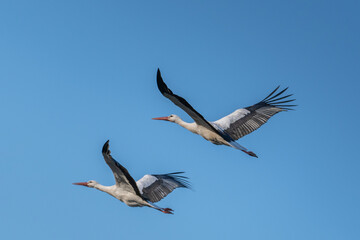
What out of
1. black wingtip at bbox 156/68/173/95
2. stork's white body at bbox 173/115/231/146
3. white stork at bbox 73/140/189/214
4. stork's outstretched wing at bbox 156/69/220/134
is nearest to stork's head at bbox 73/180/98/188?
white stork at bbox 73/140/189/214

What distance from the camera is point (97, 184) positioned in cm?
1580

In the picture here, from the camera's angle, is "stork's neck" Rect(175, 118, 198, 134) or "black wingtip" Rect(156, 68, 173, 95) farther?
"stork's neck" Rect(175, 118, 198, 134)

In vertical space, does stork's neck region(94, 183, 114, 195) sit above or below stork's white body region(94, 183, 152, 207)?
above

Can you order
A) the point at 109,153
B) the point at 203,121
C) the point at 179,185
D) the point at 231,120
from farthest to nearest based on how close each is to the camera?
the point at 179,185 → the point at 231,120 → the point at 203,121 → the point at 109,153

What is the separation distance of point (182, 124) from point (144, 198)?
226 centimetres

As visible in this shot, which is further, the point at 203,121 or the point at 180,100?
the point at 203,121

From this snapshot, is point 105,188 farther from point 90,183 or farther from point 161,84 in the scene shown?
point 161,84

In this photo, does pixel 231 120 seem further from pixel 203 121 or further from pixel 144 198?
pixel 144 198

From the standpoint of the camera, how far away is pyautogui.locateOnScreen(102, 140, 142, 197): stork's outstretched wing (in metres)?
12.4

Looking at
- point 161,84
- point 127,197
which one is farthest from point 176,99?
point 127,197

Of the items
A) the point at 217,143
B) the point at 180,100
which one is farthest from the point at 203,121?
the point at 180,100

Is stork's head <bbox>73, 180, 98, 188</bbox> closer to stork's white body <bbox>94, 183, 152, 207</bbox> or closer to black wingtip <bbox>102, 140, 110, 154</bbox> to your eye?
stork's white body <bbox>94, 183, 152, 207</bbox>

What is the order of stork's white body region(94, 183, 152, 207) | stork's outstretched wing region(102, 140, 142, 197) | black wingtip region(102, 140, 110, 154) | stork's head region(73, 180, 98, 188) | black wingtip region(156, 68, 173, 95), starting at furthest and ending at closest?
stork's head region(73, 180, 98, 188)
stork's white body region(94, 183, 152, 207)
stork's outstretched wing region(102, 140, 142, 197)
black wingtip region(156, 68, 173, 95)
black wingtip region(102, 140, 110, 154)

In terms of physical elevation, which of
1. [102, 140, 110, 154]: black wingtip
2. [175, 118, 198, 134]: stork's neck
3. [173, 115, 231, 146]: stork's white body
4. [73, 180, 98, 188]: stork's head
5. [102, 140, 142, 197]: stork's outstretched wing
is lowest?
[102, 140, 142, 197]: stork's outstretched wing
